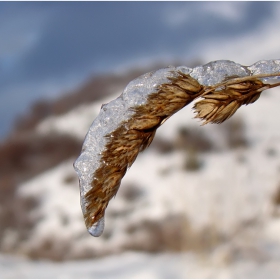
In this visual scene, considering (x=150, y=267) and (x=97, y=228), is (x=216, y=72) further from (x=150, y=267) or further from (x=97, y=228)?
(x=150, y=267)

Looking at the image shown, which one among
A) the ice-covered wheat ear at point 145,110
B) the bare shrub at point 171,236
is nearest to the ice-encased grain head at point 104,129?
the ice-covered wheat ear at point 145,110

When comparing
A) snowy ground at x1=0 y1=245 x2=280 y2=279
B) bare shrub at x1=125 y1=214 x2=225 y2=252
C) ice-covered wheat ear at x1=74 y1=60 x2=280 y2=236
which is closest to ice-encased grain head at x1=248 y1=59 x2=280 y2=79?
ice-covered wheat ear at x1=74 y1=60 x2=280 y2=236

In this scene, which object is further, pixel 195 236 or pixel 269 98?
pixel 269 98

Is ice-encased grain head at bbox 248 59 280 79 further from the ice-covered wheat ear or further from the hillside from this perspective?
the hillside

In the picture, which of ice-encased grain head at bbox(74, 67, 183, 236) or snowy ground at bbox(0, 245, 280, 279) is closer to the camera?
ice-encased grain head at bbox(74, 67, 183, 236)

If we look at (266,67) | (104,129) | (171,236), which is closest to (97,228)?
(104,129)

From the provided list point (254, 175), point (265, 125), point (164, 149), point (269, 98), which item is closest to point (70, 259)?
point (164, 149)

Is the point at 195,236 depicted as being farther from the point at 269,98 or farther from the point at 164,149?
the point at 269,98

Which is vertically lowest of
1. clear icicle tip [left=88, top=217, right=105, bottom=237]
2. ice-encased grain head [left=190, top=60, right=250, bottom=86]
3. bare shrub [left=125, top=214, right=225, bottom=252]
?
clear icicle tip [left=88, top=217, right=105, bottom=237]
